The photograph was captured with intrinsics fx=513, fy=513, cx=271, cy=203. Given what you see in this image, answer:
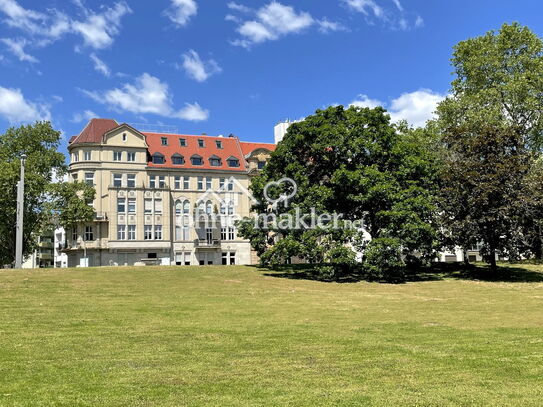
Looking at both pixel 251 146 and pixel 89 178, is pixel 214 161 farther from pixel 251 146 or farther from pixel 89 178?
pixel 89 178

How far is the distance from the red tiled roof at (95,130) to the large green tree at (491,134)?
46504mm

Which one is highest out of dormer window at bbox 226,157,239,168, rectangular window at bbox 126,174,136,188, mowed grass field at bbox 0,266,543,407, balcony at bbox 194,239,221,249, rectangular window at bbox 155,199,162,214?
dormer window at bbox 226,157,239,168

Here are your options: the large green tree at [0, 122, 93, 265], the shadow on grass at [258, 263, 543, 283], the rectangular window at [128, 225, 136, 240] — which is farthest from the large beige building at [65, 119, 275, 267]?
the shadow on grass at [258, 263, 543, 283]

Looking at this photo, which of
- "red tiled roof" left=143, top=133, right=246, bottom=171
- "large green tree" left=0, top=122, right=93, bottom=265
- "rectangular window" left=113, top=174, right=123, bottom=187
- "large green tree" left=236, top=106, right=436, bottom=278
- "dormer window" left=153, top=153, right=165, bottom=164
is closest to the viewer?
"large green tree" left=236, top=106, right=436, bottom=278

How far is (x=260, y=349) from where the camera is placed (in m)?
13.8

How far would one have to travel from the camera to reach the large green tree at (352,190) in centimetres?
3881

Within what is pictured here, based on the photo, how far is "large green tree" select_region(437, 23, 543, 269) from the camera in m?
40.3

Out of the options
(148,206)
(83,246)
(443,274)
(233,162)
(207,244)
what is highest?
(233,162)

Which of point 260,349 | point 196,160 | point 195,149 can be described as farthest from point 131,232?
point 260,349

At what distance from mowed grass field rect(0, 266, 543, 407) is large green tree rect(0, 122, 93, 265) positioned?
1276 inches

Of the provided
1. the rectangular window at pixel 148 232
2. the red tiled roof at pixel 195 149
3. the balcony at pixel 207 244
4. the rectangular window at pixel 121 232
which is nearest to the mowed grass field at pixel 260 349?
the rectangular window at pixel 121 232

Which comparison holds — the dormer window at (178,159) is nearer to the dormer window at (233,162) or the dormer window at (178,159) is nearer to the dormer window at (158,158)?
the dormer window at (158,158)

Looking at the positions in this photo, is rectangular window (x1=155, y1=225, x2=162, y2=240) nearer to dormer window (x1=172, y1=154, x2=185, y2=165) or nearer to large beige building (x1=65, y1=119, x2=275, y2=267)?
large beige building (x1=65, y1=119, x2=275, y2=267)

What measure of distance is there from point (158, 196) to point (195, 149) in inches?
437
